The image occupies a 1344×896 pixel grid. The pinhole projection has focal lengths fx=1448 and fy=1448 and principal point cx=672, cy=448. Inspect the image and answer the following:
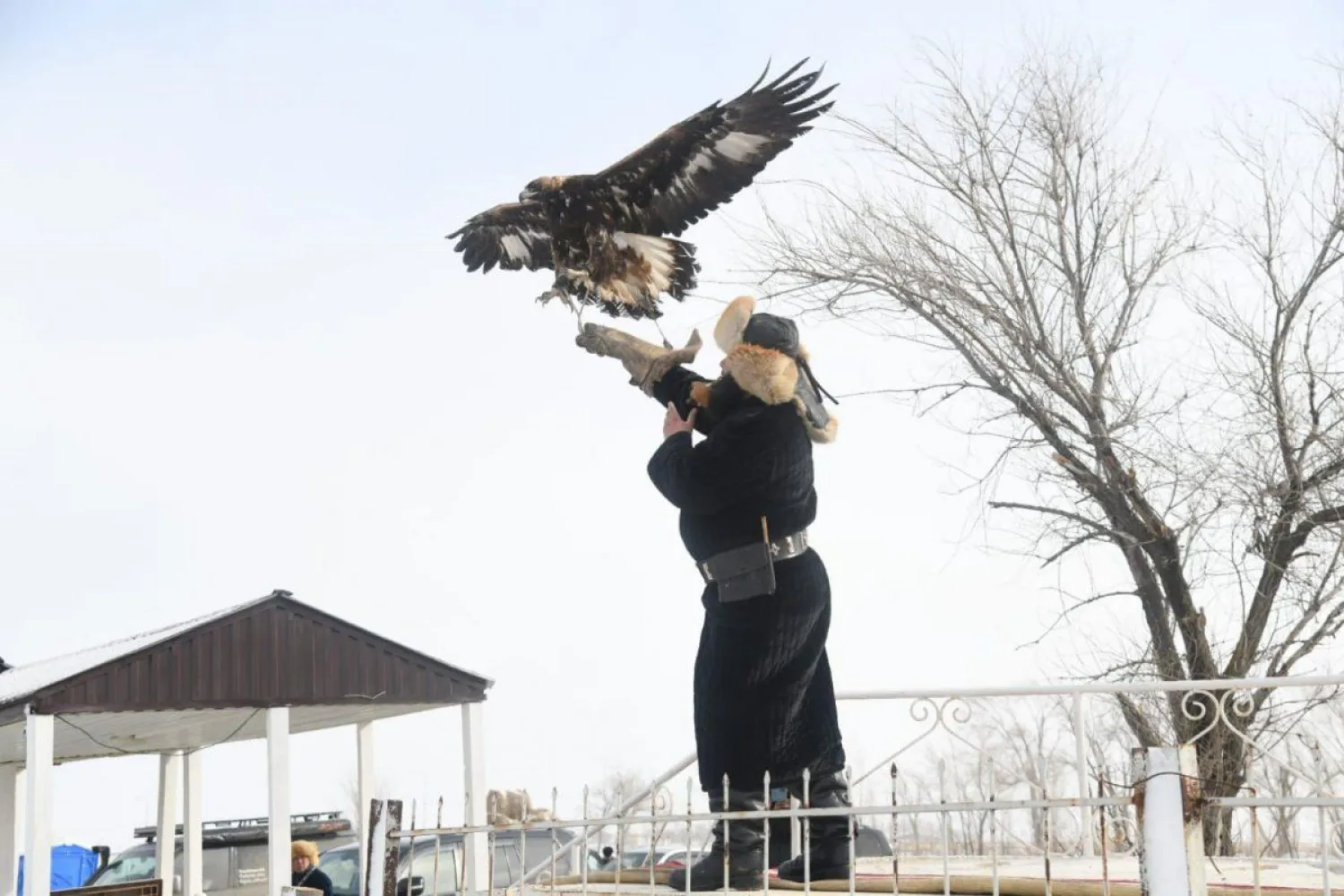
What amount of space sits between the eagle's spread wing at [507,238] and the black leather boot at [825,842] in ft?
8.18

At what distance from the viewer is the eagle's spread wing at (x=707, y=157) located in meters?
5.62

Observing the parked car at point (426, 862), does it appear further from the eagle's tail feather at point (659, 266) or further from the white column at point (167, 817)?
the eagle's tail feather at point (659, 266)

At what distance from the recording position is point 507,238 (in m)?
6.21

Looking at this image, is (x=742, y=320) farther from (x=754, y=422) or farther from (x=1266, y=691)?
(x=1266, y=691)

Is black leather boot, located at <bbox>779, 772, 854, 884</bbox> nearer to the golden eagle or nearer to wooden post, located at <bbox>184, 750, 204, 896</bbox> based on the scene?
the golden eagle

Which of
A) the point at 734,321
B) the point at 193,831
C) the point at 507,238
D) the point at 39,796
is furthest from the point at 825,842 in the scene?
the point at 193,831

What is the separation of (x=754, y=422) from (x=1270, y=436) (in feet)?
28.0

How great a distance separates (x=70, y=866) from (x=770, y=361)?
15668 millimetres

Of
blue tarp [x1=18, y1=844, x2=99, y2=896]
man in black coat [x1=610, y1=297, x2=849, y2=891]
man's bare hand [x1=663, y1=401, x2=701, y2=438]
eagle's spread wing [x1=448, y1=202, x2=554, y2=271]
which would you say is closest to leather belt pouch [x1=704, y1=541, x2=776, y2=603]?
man in black coat [x1=610, y1=297, x2=849, y2=891]

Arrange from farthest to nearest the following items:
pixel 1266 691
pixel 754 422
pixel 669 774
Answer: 1. pixel 1266 691
2. pixel 669 774
3. pixel 754 422

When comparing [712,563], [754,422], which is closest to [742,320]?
[754,422]

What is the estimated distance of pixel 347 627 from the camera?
1275 cm

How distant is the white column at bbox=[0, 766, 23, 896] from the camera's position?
615 inches

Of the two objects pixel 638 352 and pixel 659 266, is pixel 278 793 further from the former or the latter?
pixel 638 352
